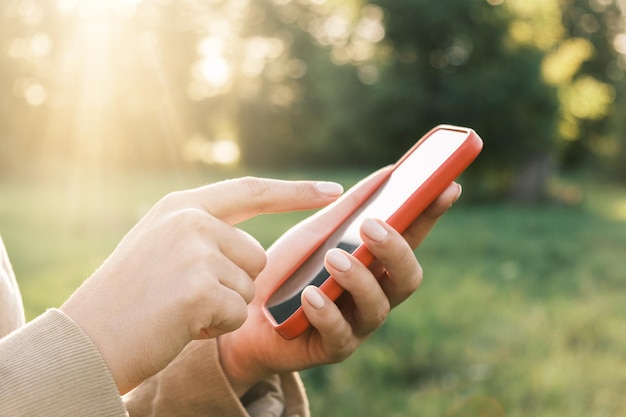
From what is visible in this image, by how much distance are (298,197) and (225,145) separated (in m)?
28.2

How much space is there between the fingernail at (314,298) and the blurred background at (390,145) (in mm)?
1900

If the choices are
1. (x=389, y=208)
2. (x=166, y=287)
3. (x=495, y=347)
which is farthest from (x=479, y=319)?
(x=166, y=287)

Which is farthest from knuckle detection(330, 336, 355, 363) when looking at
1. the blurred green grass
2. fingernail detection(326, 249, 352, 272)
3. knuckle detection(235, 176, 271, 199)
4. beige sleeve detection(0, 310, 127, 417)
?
the blurred green grass

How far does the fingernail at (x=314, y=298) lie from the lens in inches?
55.6

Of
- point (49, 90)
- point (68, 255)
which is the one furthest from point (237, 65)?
point (68, 255)

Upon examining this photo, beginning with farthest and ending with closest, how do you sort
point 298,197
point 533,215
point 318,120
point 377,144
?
point 318,120 < point 377,144 < point 533,215 < point 298,197

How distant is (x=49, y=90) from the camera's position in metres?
25.2

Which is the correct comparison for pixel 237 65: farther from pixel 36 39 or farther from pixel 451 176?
pixel 451 176

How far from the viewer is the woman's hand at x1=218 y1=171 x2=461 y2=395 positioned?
1.41 m

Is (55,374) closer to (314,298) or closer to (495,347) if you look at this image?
(314,298)

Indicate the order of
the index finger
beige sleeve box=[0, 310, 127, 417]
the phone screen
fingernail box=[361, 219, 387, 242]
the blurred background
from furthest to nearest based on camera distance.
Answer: the blurred background, the phone screen, fingernail box=[361, 219, 387, 242], the index finger, beige sleeve box=[0, 310, 127, 417]

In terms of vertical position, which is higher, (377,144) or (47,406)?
(47,406)

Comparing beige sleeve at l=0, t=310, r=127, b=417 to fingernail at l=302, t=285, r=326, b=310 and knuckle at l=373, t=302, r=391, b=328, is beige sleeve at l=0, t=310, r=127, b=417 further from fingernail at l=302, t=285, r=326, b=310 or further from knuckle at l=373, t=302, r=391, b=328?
knuckle at l=373, t=302, r=391, b=328

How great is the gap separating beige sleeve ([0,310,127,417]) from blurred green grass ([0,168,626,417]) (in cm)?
226
